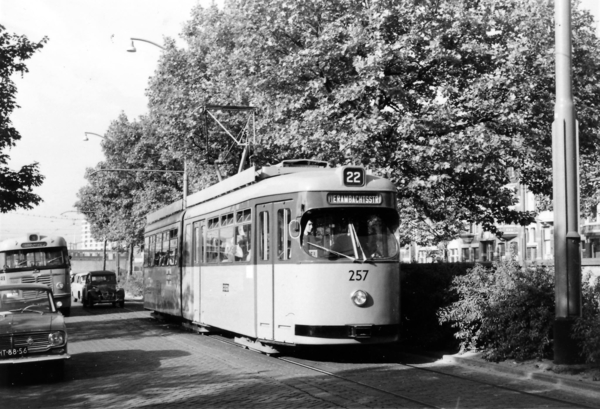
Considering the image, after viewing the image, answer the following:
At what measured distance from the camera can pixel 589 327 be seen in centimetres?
1067

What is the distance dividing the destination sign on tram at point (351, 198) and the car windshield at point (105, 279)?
88.8 ft

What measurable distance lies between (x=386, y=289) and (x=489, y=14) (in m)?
9.56

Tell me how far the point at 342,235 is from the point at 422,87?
8549mm

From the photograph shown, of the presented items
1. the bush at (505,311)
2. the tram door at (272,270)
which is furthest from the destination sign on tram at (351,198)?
the bush at (505,311)

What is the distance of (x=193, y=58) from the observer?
30.8 metres

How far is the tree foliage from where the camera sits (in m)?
18.4

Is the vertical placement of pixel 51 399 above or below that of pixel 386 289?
below

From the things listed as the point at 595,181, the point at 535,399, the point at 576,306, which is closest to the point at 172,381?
the point at 535,399

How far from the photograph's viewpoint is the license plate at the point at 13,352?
11.3 metres

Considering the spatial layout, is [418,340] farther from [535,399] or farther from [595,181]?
[595,181]

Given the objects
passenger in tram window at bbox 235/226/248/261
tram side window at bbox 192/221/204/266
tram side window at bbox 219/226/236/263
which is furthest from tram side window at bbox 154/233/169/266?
passenger in tram window at bbox 235/226/248/261

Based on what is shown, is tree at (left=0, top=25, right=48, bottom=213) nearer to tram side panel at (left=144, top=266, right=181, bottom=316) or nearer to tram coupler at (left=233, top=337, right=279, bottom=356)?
tram side panel at (left=144, top=266, right=181, bottom=316)

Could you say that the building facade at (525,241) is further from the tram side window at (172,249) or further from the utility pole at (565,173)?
the utility pole at (565,173)

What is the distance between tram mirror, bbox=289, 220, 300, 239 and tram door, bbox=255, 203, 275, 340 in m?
0.84
